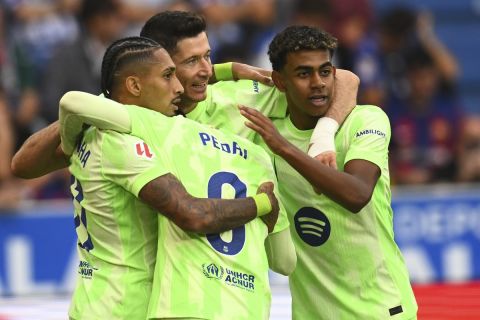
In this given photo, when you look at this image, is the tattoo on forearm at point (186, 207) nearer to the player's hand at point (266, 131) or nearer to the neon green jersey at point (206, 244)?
the neon green jersey at point (206, 244)

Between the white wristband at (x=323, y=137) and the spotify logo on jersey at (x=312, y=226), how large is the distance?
0.32m

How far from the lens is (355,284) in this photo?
481cm

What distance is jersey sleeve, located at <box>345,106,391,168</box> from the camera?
15.1 ft

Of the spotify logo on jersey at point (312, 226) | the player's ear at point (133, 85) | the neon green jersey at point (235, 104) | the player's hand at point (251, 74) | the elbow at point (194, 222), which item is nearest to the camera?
the elbow at point (194, 222)

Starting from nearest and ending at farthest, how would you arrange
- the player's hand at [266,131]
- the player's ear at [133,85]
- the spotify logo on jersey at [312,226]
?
the player's ear at [133,85] < the player's hand at [266,131] < the spotify logo on jersey at [312,226]

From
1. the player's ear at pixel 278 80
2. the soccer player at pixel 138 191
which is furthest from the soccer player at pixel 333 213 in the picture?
the soccer player at pixel 138 191

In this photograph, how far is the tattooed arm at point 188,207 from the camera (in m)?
4.05

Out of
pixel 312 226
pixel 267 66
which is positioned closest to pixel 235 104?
pixel 312 226

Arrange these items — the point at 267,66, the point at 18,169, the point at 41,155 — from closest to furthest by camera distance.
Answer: the point at 41,155 → the point at 18,169 → the point at 267,66

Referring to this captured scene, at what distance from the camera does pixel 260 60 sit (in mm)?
10742

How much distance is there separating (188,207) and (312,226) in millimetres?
944

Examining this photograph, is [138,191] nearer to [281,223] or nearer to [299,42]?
[281,223]

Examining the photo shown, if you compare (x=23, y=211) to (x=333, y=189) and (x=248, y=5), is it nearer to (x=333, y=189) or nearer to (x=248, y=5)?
(x=248, y=5)

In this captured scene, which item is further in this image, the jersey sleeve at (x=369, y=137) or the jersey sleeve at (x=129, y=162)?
the jersey sleeve at (x=369, y=137)
